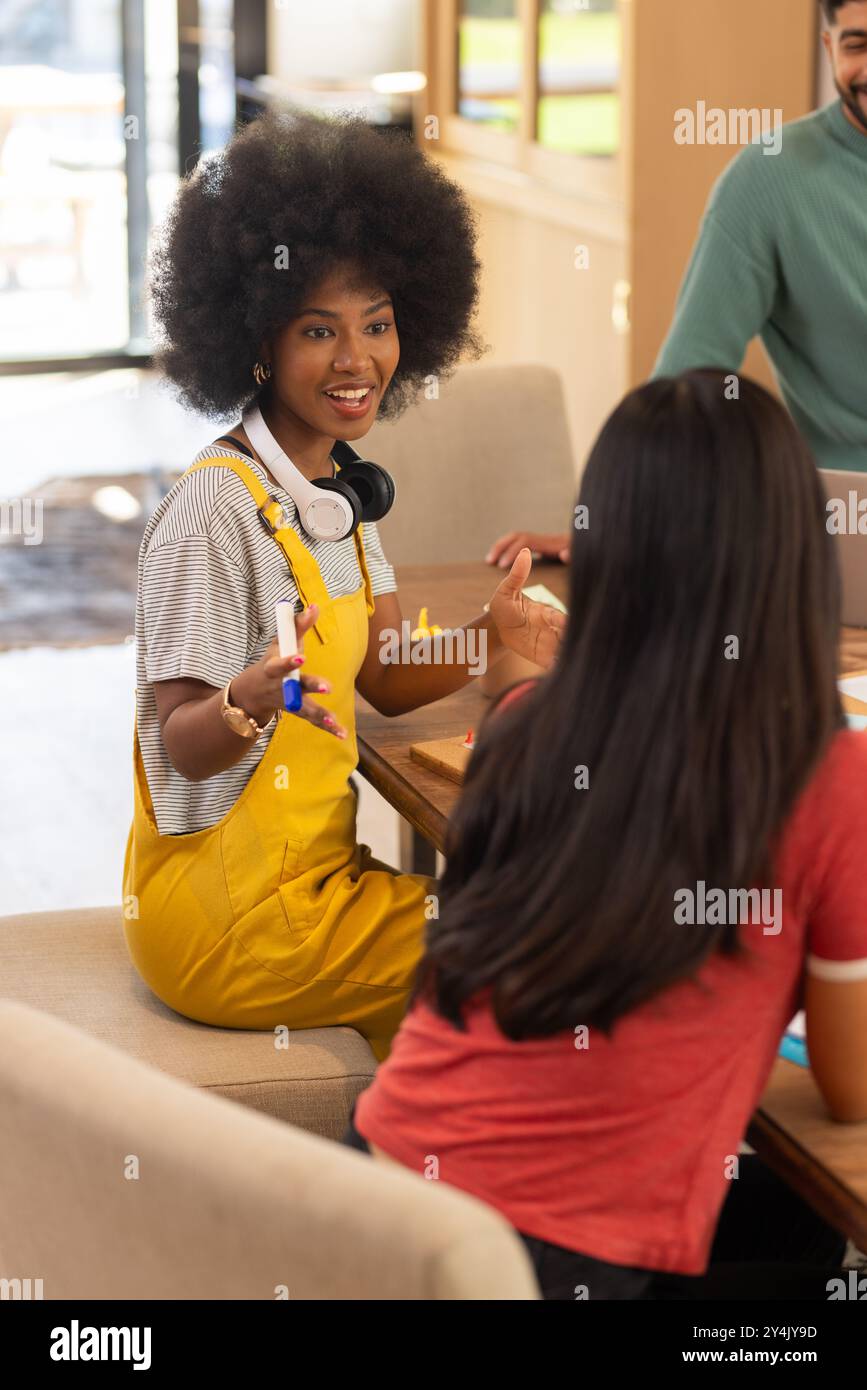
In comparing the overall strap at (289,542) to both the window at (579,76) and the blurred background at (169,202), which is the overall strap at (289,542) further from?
the window at (579,76)

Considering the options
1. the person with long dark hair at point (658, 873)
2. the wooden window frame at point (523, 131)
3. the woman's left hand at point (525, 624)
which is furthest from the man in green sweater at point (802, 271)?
the wooden window frame at point (523, 131)

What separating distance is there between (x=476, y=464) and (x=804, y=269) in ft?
1.99

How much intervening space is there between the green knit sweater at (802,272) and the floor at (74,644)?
2.66ft

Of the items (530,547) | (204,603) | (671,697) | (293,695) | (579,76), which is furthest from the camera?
(579,76)

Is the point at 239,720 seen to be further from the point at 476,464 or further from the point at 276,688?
the point at 476,464

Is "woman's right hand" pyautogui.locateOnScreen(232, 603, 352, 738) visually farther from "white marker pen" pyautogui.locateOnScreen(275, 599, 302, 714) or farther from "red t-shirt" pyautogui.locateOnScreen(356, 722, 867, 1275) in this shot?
"red t-shirt" pyautogui.locateOnScreen(356, 722, 867, 1275)

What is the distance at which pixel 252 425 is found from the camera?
5.56 feet

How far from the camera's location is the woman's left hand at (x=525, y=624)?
169 cm

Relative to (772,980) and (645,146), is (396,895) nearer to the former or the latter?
(772,980)

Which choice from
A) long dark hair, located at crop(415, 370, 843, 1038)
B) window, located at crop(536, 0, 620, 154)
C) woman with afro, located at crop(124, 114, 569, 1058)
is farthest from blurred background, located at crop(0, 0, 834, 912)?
long dark hair, located at crop(415, 370, 843, 1038)

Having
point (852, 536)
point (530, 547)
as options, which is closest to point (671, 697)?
point (852, 536)

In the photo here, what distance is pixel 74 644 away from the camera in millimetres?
4367

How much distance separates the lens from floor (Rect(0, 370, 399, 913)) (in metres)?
3.31

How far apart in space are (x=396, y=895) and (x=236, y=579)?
1.09 feet
